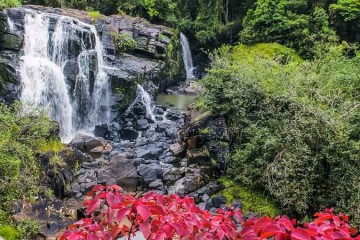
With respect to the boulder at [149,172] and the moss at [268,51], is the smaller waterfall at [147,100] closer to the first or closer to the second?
the moss at [268,51]

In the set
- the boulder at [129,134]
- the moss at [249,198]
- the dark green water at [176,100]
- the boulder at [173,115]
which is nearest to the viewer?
the moss at [249,198]

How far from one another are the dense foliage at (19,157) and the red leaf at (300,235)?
6.71 metres

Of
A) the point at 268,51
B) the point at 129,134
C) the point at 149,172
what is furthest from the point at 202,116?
the point at 268,51

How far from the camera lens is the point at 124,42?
1798cm

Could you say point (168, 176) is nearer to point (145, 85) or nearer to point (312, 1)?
point (145, 85)

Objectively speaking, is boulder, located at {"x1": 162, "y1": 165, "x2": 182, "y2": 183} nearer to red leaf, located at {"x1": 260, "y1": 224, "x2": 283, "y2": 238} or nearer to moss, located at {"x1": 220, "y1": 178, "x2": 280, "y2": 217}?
moss, located at {"x1": 220, "y1": 178, "x2": 280, "y2": 217}

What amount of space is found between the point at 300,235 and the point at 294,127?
25.5 ft

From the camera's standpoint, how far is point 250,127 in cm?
1068

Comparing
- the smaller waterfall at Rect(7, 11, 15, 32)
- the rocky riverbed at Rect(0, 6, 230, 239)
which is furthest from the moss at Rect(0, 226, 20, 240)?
the smaller waterfall at Rect(7, 11, 15, 32)

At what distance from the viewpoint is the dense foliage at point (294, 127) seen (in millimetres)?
8875

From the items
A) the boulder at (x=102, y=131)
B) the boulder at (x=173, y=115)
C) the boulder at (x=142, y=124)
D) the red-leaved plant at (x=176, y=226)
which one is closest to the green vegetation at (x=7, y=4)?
the boulder at (x=102, y=131)

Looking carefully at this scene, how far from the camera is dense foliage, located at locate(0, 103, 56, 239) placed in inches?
298

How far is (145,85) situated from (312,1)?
10.5 meters

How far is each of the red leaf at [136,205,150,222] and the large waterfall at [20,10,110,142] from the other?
12778 mm
